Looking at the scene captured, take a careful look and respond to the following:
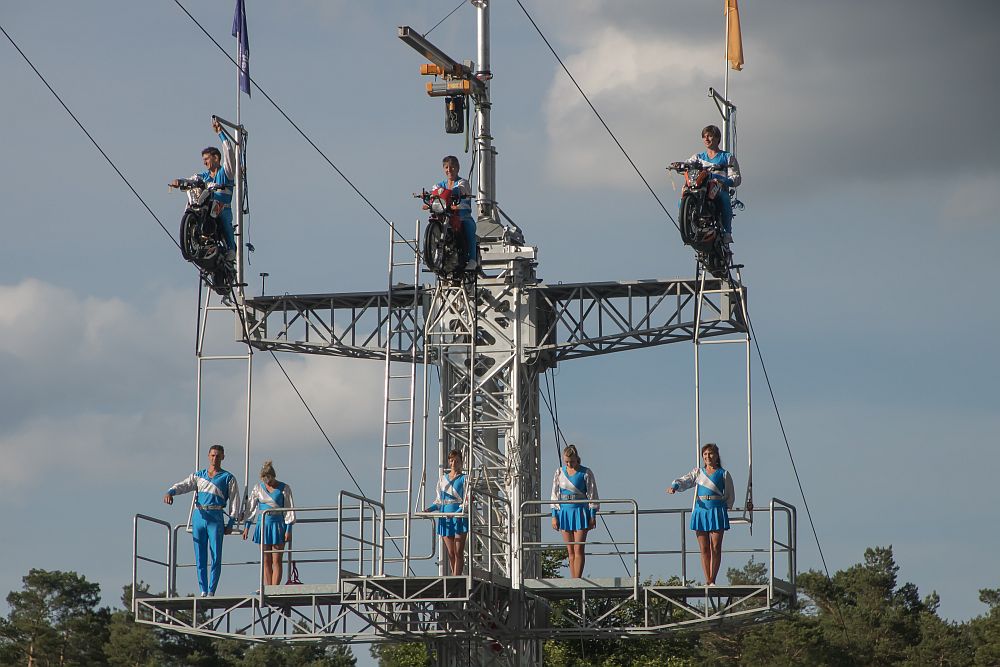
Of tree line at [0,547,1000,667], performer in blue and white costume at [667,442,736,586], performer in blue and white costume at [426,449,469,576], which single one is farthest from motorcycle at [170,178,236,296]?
tree line at [0,547,1000,667]

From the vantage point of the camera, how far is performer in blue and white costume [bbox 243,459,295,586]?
2964 centimetres

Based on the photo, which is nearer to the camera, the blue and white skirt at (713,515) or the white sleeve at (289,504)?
the blue and white skirt at (713,515)

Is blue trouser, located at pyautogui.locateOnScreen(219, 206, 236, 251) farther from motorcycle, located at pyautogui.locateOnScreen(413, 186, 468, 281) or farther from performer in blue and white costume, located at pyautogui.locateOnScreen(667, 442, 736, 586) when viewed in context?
performer in blue and white costume, located at pyautogui.locateOnScreen(667, 442, 736, 586)

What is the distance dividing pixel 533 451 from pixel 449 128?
524cm

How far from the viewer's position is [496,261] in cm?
3297

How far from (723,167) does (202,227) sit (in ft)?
24.6

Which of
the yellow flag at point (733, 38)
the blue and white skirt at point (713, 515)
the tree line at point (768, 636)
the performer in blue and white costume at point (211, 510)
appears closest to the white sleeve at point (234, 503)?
the performer in blue and white costume at point (211, 510)

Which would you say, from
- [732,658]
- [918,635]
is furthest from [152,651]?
[918,635]

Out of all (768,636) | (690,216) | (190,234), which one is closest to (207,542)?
(190,234)

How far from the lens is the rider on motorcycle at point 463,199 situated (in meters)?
30.5

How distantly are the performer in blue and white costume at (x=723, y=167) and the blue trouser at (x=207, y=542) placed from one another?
7.99 meters

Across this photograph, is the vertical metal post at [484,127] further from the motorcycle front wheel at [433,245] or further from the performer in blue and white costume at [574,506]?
the performer in blue and white costume at [574,506]

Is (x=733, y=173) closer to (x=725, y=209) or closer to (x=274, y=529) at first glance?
(x=725, y=209)

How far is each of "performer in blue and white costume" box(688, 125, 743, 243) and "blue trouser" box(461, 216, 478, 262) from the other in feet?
10.3
